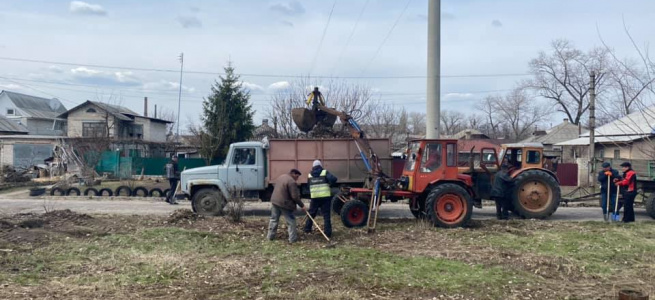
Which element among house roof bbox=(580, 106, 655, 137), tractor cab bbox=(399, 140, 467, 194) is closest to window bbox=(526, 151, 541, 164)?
house roof bbox=(580, 106, 655, 137)

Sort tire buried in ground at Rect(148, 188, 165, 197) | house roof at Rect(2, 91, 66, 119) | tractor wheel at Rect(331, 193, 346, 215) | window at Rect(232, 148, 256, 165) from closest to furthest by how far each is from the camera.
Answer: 1. tractor wheel at Rect(331, 193, 346, 215)
2. window at Rect(232, 148, 256, 165)
3. tire buried in ground at Rect(148, 188, 165, 197)
4. house roof at Rect(2, 91, 66, 119)

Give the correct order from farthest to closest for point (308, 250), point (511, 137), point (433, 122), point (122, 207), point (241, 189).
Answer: point (511, 137) < point (433, 122) < point (122, 207) < point (241, 189) < point (308, 250)

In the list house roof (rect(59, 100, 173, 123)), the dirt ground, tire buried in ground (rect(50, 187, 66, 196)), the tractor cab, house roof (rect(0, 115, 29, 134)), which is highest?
house roof (rect(59, 100, 173, 123))

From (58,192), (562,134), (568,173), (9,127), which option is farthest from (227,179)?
(562,134)

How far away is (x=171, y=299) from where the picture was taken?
6.54 meters

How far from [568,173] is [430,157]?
19742 millimetres

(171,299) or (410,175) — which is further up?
(410,175)

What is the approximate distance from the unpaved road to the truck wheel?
4.94 ft

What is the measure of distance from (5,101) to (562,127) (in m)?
60.8

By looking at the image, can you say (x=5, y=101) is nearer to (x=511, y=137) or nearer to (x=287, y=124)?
(x=287, y=124)

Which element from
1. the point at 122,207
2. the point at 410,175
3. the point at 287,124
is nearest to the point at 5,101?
the point at 287,124

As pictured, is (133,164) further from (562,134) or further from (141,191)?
(562,134)

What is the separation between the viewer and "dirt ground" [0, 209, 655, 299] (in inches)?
273

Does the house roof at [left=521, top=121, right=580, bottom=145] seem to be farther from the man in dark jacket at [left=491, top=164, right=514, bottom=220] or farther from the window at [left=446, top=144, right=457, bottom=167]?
→ the window at [left=446, top=144, right=457, bottom=167]
